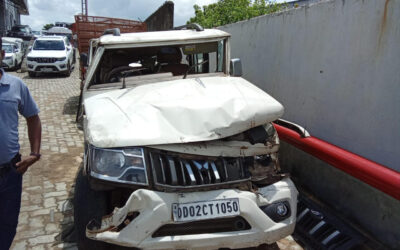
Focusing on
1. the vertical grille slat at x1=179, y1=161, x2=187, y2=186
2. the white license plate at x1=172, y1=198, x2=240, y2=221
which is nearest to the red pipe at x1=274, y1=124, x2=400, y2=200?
the white license plate at x1=172, y1=198, x2=240, y2=221

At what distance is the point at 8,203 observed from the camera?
7.91 feet

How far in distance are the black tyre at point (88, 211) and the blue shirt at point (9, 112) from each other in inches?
23.4

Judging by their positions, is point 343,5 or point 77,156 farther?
point 77,156

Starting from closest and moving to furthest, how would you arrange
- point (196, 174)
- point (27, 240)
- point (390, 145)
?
point (196, 174) < point (390, 145) < point (27, 240)

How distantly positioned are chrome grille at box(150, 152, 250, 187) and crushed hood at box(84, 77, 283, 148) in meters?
0.15

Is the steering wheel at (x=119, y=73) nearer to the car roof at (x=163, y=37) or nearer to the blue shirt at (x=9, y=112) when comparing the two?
the car roof at (x=163, y=37)

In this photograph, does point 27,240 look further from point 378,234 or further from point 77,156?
point 378,234

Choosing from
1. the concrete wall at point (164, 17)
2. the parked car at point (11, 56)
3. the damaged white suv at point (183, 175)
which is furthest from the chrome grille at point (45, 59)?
the damaged white suv at point (183, 175)

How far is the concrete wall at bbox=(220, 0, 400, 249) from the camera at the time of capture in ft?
9.75

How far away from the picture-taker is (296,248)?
3189 millimetres

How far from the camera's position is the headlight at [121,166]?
2.30m

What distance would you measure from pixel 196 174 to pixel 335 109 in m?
2.16

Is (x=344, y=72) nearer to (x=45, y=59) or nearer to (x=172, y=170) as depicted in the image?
(x=172, y=170)

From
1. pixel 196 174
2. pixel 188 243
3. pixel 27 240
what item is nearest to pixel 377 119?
pixel 196 174
